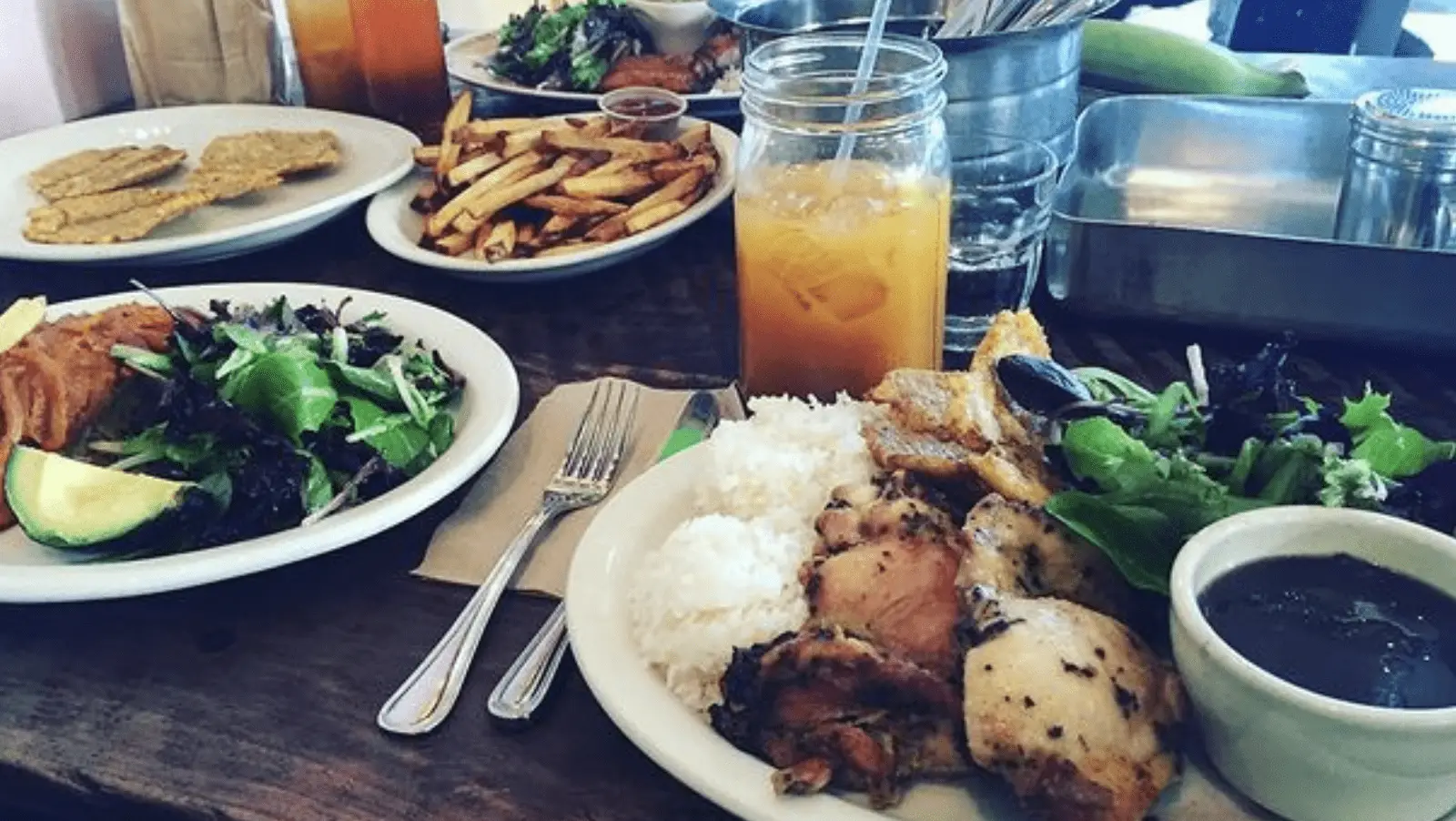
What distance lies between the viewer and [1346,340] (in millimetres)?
1417

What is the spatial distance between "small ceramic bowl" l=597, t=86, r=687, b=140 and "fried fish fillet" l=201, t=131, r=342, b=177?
440 mm

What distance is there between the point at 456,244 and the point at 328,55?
2.44 ft

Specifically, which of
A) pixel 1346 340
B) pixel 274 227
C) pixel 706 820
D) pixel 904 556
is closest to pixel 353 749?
pixel 706 820

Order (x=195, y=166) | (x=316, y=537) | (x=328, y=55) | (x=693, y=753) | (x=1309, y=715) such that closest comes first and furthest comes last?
(x=1309, y=715) < (x=693, y=753) < (x=316, y=537) < (x=195, y=166) < (x=328, y=55)

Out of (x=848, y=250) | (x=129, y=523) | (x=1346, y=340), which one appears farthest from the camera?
(x=1346, y=340)

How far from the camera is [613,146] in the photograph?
181 centimetres

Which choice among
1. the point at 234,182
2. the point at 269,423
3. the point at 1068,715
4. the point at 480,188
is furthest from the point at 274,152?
the point at 1068,715

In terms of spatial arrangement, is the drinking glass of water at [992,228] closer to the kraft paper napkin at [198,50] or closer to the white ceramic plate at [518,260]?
the white ceramic plate at [518,260]

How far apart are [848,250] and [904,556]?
1.35ft

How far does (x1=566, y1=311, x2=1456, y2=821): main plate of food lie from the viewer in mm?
848

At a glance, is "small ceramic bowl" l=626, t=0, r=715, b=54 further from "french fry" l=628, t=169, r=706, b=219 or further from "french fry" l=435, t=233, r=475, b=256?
"french fry" l=435, t=233, r=475, b=256

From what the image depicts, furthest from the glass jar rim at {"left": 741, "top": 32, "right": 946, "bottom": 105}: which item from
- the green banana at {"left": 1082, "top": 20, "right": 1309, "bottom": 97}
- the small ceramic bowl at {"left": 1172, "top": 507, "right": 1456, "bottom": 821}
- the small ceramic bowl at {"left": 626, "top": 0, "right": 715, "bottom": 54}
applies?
the small ceramic bowl at {"left": 626, "top": 0, "right": 715, "bottom": 54}

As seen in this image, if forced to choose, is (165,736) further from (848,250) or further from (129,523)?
(848,250)

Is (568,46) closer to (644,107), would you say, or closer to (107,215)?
(644,107)
